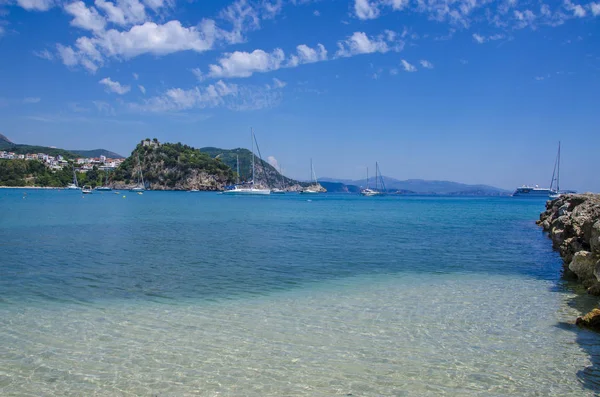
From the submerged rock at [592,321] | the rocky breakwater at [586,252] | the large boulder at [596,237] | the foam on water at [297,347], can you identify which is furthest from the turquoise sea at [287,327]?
the large boulder at [596,237]

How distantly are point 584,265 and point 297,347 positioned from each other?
10675 mm

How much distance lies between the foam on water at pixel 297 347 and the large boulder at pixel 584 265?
2144 millimetres

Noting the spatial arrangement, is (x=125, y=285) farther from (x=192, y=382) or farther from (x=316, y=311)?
(x=192, y=382)

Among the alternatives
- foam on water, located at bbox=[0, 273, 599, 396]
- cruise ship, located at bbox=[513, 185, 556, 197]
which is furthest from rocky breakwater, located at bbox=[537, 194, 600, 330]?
cruise ship, located at bbox=[513, 185, 556, 197]

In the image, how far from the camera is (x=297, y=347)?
8.37 m

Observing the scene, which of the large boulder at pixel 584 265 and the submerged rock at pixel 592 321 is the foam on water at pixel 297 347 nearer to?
the submerged rock at pixel 592 321

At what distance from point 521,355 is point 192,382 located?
5.86 metres

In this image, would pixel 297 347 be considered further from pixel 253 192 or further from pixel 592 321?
pixel 253 192

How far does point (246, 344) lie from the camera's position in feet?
27.8

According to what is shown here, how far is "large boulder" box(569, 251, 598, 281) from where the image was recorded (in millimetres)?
13594

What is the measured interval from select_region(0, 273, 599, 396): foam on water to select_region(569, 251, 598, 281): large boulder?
7.03ft

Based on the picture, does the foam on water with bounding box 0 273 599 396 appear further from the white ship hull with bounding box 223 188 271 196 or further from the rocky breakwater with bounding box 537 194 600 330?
the white ship hull with bounding box 223 188 271 196

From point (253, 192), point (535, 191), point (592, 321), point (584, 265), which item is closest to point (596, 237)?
point (584, 265)

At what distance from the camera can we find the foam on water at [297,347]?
6.78m
